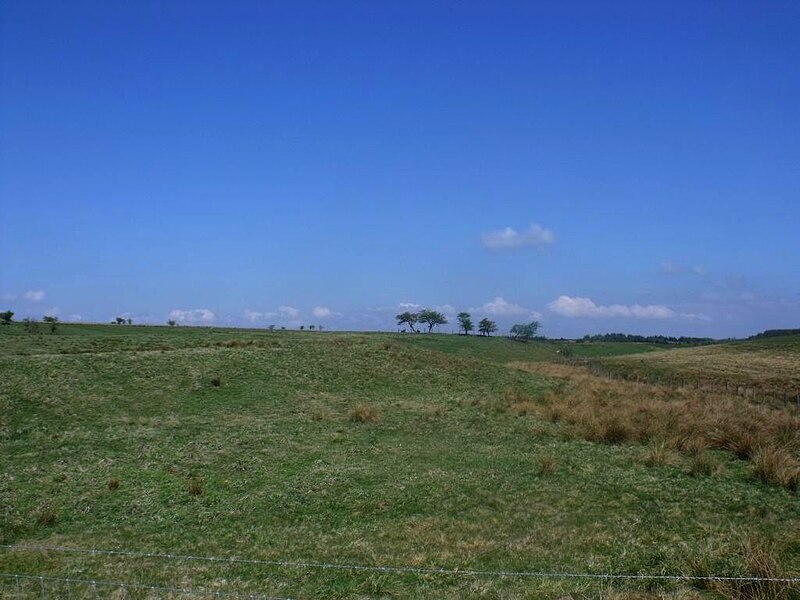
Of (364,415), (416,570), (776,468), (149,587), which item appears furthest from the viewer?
(364,415)

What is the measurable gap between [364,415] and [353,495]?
9.29 meters

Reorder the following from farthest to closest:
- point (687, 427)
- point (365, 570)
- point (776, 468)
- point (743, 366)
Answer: point (743, 366)
point (687, 427)
point (776, 468)
point (365, 570)

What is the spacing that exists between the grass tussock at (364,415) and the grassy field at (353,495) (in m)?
0.08

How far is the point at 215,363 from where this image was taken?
31016 mm

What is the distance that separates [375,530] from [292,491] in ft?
10.5

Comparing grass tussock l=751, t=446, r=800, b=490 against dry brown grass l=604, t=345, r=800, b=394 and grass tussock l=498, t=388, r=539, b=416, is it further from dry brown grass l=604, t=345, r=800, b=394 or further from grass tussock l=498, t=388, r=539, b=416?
dry brown grass l=604, t=345, r=800, b=394

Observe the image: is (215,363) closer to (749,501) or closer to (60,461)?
(60,461)

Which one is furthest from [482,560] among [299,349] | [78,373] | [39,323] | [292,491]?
[39,323]

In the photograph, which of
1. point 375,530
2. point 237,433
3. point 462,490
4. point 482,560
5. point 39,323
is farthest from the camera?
point 39,323

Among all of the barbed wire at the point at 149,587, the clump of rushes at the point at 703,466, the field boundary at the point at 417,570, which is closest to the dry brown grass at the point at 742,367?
the clump of rushes at the point at 703,466

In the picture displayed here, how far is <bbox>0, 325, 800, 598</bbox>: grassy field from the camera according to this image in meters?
8.85

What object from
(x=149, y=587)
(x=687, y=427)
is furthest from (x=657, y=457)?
(x=149, y=587)

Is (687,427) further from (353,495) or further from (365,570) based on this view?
(365,570)

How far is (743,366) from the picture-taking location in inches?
2689
